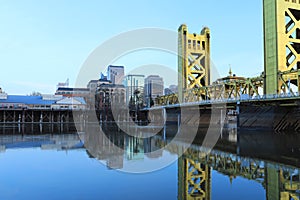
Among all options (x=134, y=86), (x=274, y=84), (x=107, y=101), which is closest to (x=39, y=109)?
(x=107, y=101)

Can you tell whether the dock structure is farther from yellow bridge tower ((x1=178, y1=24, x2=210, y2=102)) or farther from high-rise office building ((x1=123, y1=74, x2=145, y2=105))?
yellow bridge tower ((x1=178, y1=24, x2=210, y2=102))

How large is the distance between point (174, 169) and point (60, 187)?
171 inches

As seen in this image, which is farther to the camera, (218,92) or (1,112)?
(1,112)

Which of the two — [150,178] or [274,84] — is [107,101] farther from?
[150,178]

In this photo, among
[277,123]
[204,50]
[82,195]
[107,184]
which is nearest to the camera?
[82,195]

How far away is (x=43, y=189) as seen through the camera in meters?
7.26

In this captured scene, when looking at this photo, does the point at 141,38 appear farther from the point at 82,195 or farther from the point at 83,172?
the point at 82,195

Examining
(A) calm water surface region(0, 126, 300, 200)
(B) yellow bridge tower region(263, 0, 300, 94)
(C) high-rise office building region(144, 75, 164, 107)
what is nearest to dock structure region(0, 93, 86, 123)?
(C) high-rise office building region(144, 75, 164, 107)

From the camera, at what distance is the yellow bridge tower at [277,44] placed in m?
A: 30.3

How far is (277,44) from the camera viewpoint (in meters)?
31.1

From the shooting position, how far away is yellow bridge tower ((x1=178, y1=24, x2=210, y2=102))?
5619 cm

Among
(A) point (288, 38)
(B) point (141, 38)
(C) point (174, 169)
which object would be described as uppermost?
(A) point (288, 38)

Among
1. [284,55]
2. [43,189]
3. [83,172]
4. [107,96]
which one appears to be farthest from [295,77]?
[107,96]

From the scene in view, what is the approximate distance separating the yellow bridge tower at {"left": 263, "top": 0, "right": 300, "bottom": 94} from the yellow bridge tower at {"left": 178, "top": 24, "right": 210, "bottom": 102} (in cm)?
2400
